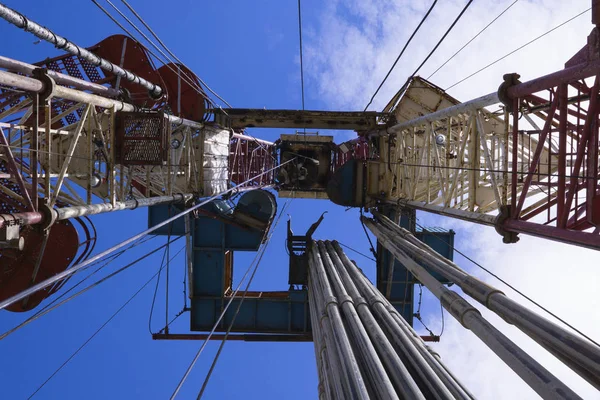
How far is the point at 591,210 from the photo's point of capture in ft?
15.5

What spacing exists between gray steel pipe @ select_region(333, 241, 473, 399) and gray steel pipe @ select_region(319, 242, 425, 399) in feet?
0.64

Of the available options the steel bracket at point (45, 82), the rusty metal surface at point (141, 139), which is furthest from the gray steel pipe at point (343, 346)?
the steel bracket at point (45, 82)

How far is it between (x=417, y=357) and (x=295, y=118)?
11.8 meters

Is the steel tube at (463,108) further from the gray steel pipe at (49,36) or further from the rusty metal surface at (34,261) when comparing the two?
the rusty metal surface at (34,261)

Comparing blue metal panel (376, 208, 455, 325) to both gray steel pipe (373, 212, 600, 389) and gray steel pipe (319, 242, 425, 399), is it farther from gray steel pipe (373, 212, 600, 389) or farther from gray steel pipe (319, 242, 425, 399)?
gray steel pipe (373, 212, 600, 389)

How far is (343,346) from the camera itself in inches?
219

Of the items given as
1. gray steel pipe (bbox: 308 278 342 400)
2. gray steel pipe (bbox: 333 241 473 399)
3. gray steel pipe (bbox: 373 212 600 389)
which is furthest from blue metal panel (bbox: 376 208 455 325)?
gray steel pipe (bbox: 373 212 600 389)

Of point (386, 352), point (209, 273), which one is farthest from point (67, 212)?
point (209, 273)

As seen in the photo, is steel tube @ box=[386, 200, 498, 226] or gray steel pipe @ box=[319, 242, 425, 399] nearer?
gray steel pipe @ box=[319, 242, 425, 399]

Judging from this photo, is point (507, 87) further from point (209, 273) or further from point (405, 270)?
point (209, 273)

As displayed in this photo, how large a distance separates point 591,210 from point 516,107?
87.0 inches

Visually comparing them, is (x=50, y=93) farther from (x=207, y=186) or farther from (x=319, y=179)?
(x=319, y=179)

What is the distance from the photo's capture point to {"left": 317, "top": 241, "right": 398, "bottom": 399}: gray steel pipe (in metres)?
4.53

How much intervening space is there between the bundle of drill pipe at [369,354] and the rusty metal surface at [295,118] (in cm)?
844
